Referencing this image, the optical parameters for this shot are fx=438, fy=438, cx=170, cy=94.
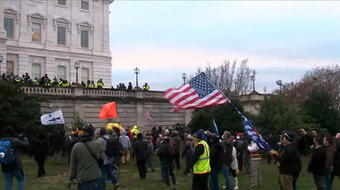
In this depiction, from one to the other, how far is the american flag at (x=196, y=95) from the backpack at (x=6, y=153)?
5063 millimetres

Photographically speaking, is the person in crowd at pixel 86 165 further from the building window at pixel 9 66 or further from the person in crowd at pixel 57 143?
the building window at pixel 9 66

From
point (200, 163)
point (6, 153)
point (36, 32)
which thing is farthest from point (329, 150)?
point (36, 32)

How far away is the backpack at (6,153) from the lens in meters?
10.5

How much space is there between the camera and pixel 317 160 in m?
10.6

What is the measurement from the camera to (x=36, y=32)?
164 feet

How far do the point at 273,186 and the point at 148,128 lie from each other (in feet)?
86.3

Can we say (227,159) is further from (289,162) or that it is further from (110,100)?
(110,100)

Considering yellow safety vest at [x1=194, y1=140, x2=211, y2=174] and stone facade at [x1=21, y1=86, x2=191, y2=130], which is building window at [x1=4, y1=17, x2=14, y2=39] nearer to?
stone facade at [x1=21, y1=86, x2=191, y2=130]

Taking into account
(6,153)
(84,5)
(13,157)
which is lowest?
(13,157)

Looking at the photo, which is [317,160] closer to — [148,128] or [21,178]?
[21,178]

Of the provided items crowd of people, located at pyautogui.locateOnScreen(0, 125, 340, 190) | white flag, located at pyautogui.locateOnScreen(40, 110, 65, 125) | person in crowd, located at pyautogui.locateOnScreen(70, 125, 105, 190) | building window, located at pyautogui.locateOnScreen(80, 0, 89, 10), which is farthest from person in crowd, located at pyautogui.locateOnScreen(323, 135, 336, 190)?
building window, located at pyautogui.locateOnScreen(80, 0, 89, 10)

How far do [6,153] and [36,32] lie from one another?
41736 millimetres

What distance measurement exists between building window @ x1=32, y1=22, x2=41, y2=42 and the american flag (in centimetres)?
3949

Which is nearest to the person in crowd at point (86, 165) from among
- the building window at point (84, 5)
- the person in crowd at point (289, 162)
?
the person in crowd at point (289, 162)
